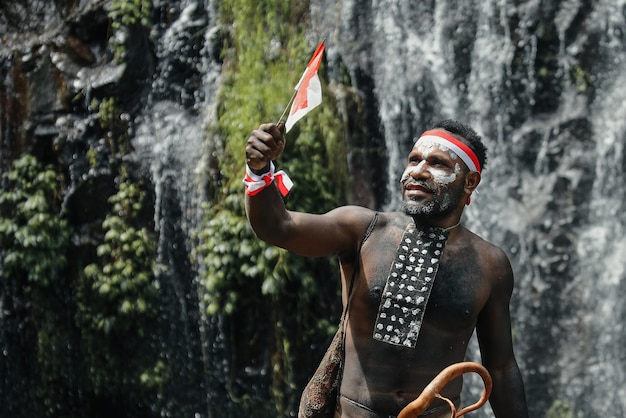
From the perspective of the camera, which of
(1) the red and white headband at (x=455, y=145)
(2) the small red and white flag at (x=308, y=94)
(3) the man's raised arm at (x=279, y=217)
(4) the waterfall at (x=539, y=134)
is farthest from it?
(4) the waterfall at (x=539, y=134)

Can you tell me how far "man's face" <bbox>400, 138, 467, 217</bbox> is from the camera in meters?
2.71

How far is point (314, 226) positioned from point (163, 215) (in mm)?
4390

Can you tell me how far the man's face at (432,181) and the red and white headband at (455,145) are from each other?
0.05 ft

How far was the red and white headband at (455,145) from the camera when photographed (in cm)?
276

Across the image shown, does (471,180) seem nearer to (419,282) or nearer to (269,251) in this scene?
(419,282)

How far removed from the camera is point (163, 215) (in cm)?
686

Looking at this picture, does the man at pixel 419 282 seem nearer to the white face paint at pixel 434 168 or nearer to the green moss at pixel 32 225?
the white face paint at pixel 434 168

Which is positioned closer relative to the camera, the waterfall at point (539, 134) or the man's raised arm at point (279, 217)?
the man's raised arm at point (279, 217)

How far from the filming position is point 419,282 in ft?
8.80

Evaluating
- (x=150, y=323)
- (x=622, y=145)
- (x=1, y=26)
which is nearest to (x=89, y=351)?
(x=150, y=323)

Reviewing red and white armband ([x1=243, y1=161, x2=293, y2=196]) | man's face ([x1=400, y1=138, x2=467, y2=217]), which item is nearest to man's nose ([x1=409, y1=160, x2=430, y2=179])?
man's face ([x1=400, y1=138, x2=467, y2=217])

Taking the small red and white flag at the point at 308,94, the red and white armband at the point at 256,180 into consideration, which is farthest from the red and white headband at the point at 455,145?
the red and white armband at the point at 256,180

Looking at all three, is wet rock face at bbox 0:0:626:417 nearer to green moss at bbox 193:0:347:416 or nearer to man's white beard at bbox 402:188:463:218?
green moss at bbox 193:0:347:416

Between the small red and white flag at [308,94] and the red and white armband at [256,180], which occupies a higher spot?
the small red and white flag at [308,94]
